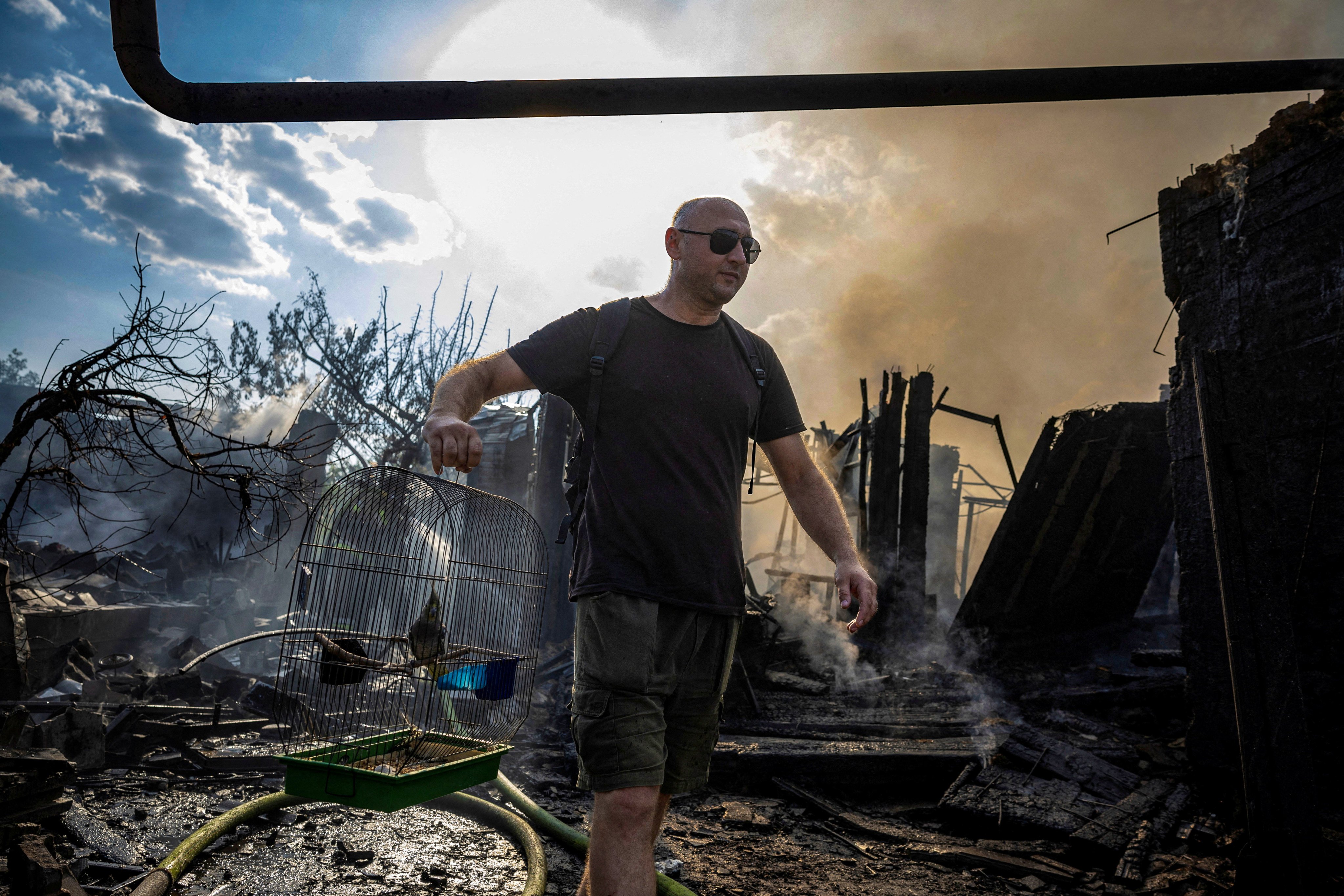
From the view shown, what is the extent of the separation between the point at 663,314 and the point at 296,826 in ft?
11.7

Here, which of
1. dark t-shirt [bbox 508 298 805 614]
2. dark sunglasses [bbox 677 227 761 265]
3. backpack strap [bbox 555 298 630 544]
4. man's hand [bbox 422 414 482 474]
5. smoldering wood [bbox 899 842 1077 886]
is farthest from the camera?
smoldering wood [bbox 899 842 1077 886]

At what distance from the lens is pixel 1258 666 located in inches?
111

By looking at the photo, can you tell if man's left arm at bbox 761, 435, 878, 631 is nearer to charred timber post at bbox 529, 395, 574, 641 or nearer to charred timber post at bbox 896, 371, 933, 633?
charred timber post at bbox 896, 371, 933, 633

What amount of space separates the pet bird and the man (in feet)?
5.25

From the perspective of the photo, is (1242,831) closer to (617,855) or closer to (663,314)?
(617,855)

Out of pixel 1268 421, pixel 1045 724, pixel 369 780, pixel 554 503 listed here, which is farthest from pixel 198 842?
pixel 554 503

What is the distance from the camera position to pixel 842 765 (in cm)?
507

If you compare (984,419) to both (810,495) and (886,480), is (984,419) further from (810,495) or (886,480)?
(810,495)

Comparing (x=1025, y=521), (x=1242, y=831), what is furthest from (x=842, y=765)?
(x=1025, y=521)

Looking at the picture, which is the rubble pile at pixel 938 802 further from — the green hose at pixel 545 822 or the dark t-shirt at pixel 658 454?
the dark t-shirt at pixel 658 454

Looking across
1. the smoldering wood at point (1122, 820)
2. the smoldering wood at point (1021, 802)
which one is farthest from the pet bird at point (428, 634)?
the smoldering wood at point (1122, 820)

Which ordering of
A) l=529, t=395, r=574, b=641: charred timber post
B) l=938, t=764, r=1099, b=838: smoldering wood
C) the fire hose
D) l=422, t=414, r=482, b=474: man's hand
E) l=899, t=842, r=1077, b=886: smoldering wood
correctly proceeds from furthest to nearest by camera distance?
1. l=529, t=395, r=574, b=641: charred timber post
2. l=938, t=764, r=1099, b=838: smoldering wood
3. l=899, t=842, r=1077, b=886: smoldering wood
4. the fire hose
5. l=422, t=414, r=482, b=474: man's hand

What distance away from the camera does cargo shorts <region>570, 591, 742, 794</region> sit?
1.91 meters

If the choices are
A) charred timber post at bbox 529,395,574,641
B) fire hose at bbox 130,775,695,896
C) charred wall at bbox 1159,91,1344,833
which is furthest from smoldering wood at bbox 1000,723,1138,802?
charred timber post at bbox 529,395,574,641
